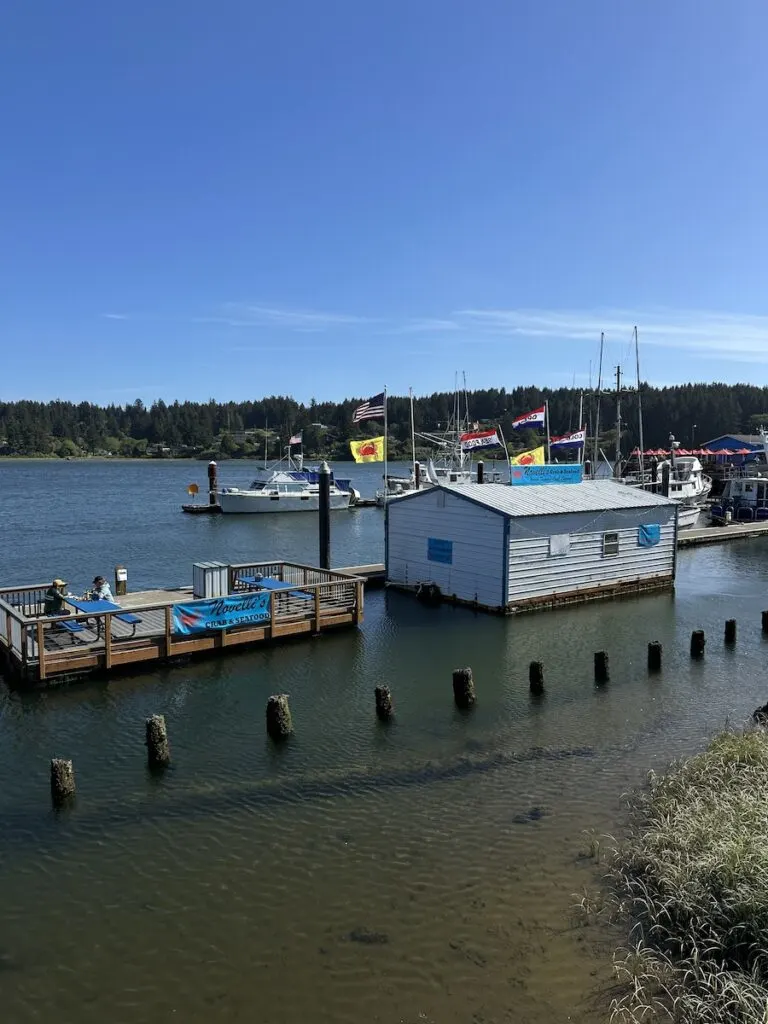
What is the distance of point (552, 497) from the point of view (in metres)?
29.2

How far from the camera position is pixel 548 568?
27.6 meters

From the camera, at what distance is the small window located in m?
29.4

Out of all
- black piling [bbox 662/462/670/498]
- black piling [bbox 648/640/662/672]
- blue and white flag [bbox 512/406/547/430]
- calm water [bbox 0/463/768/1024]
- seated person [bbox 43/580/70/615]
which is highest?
blue and white flag [bbox 512/406/547/430]

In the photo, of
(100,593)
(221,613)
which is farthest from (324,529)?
(221,613)

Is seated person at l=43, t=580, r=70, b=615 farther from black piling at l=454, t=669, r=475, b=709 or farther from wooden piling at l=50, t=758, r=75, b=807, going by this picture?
black piling at l=454, t=669, r=475, b=709

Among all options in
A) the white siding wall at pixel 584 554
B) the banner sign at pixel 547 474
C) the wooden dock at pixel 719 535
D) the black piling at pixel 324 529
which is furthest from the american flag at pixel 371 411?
the wooden dock at pixel 719 535

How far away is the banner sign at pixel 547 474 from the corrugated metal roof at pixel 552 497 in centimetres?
81

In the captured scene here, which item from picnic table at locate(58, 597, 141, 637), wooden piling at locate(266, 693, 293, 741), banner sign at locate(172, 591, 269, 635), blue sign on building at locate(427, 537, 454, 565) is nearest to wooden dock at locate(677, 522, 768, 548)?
blue sign on building at locate(427, 537, 454, 565)

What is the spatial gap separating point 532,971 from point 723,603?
2440cm

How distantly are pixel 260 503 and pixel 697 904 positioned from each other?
213 feet

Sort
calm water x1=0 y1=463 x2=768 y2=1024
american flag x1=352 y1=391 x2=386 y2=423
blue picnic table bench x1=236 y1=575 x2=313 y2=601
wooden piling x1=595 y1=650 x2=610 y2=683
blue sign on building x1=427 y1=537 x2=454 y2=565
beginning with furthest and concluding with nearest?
american flag x1=352 y1=391 x2=386 y2=423 → blue sign on building x1=427 y1=537 x2=454 y2=565 → blue picnic table bench x1=236 y1=575 x2=313 y2=601 → wooden piling x1=595 y1=650 x2=610 y2=683 → calm water x1=0 y1=463 x2=768 y2=1024

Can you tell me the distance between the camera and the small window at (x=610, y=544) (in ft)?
96.5

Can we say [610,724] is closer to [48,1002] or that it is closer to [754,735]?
[754,735]

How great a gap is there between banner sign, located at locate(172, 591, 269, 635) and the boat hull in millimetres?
50518
